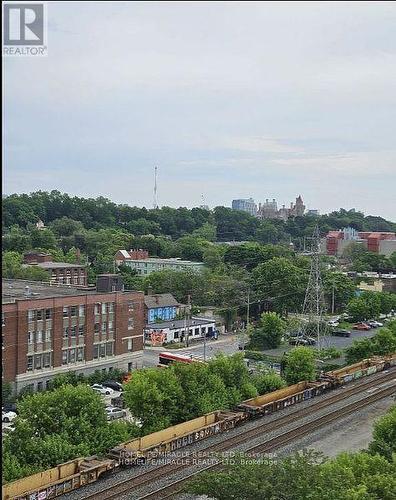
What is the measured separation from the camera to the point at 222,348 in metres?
27.5

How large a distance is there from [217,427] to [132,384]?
2.39 m

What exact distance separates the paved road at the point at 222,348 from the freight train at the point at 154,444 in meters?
6.94

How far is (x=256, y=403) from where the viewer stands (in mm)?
16438

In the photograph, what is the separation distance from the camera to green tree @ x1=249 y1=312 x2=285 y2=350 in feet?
90.1

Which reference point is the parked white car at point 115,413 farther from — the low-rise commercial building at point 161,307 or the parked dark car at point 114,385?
the low-rise commercial building at point 161,307

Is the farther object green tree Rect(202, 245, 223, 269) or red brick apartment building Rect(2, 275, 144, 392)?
green tree Rect(202, 245, 223, 269)

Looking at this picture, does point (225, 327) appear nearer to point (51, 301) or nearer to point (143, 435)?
point (51, 301)

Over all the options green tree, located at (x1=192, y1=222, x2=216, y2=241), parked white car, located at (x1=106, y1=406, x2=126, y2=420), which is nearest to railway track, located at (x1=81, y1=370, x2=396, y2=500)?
parked white car, located at (x1=106, y1=406, x2=126, y2=420)

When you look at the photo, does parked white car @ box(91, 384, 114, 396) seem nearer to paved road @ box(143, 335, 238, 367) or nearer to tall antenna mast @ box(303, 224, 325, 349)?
paved road @ box(143, 335, 238, 367)

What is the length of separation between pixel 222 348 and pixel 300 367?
8.59 metres

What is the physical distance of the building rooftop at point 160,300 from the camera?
3109 centimetres

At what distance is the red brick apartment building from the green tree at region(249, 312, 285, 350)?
6571mm

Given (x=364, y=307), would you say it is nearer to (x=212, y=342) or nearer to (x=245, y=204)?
(x=212, y=342)

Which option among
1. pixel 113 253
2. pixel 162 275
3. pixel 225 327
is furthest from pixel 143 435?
pixel 113 253
